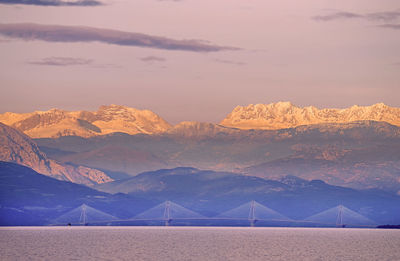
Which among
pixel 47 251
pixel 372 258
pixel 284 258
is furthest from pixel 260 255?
pixel 47 251

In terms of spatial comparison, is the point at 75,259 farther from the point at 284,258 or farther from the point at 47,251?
the point at 284,258

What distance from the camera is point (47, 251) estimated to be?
185 metres

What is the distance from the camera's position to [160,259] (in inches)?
6240

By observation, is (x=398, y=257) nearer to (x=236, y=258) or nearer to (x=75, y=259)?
(x=236, y=258)

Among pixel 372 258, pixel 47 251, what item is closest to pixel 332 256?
pixel 372 258

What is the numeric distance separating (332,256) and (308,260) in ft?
46.7

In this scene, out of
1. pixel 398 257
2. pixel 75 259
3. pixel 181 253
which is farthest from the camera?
pixel 181 253

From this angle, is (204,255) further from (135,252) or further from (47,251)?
(47,251)

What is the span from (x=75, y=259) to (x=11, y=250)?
36218mm

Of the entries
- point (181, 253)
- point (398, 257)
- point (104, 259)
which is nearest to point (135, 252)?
point (181, 253)

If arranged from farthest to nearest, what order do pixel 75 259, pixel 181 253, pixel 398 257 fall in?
1. pixel 181 253
2. pixel 398 257
3. pixel 75 259

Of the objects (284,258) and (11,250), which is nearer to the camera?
(284,258)

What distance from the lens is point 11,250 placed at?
620 ft

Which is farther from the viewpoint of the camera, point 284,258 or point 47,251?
point 47,251
